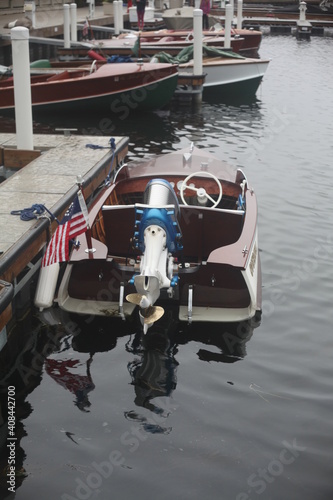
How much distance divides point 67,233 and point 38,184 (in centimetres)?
279

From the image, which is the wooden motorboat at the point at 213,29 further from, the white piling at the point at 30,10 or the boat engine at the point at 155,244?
the boat engine at the point at 155,244

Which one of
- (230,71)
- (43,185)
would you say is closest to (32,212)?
(43,185)

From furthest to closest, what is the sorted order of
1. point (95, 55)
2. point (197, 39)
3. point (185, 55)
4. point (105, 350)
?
point (95, 55) < point (185, 55) < point (197, 39) < point (105, 350)

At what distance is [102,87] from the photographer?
17.6 metres

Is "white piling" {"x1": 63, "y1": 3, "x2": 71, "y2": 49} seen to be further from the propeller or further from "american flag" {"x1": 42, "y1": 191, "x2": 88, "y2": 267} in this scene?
the propeller

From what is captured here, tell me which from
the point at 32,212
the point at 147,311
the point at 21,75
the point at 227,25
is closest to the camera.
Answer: the point at 147,311

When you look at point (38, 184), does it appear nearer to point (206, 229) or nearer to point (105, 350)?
point (206, 229)

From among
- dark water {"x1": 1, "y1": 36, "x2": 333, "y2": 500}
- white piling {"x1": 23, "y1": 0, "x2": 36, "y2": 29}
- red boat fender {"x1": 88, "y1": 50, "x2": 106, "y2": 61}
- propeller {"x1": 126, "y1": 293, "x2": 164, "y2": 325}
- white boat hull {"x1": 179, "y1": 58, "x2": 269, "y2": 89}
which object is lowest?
dark water {"x1": 1, "y1": 36, "x2": 333, "y2": 500}

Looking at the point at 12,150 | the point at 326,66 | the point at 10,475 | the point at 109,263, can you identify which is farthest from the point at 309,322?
the point at 326,66

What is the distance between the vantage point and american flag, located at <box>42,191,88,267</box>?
260 inches

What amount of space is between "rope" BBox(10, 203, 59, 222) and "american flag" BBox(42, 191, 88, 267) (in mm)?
1040

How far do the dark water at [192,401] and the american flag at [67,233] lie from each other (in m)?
1.07

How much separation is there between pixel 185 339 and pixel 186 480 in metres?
2.27

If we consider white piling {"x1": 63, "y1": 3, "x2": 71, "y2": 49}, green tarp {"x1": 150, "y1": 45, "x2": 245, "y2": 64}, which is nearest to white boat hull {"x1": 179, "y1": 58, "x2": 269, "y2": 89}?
green tarp {"x1": 150, "y1": 45, "x2": 245, "y2": 64}
